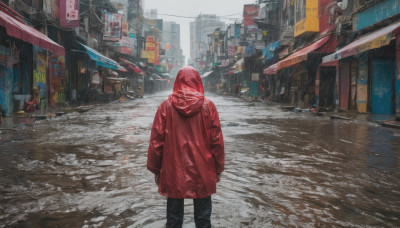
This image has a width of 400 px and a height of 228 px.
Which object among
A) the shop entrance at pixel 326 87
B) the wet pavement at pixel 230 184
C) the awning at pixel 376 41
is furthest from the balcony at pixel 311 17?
the wet pavement at pixel 230 184

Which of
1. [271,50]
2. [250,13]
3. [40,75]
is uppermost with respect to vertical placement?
[250,13]

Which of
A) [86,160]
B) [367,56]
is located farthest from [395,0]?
[86,160]

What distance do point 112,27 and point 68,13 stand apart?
1006 cm

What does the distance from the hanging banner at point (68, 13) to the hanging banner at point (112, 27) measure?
9.62 meters

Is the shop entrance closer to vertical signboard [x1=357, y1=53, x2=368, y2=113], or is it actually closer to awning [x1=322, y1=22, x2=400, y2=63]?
vertical signboard [x1=357, y1=53, x2=368, y2=113]

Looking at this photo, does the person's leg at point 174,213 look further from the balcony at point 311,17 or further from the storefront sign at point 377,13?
the balcony at point 311,17

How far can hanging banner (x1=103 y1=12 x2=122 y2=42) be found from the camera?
29734mm

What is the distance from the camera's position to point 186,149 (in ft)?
9.02

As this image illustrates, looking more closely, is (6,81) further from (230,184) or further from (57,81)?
(230,184)

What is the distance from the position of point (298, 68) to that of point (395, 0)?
12728 mm

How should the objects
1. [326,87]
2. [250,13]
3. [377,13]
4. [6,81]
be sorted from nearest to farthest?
1. [6,81]
2. [377,13]
3. [326,87]
4. [250,13]

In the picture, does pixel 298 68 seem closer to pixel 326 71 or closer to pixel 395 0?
pixel 326 71

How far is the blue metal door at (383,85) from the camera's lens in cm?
1593

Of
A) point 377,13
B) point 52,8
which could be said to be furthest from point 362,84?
point 52,8
